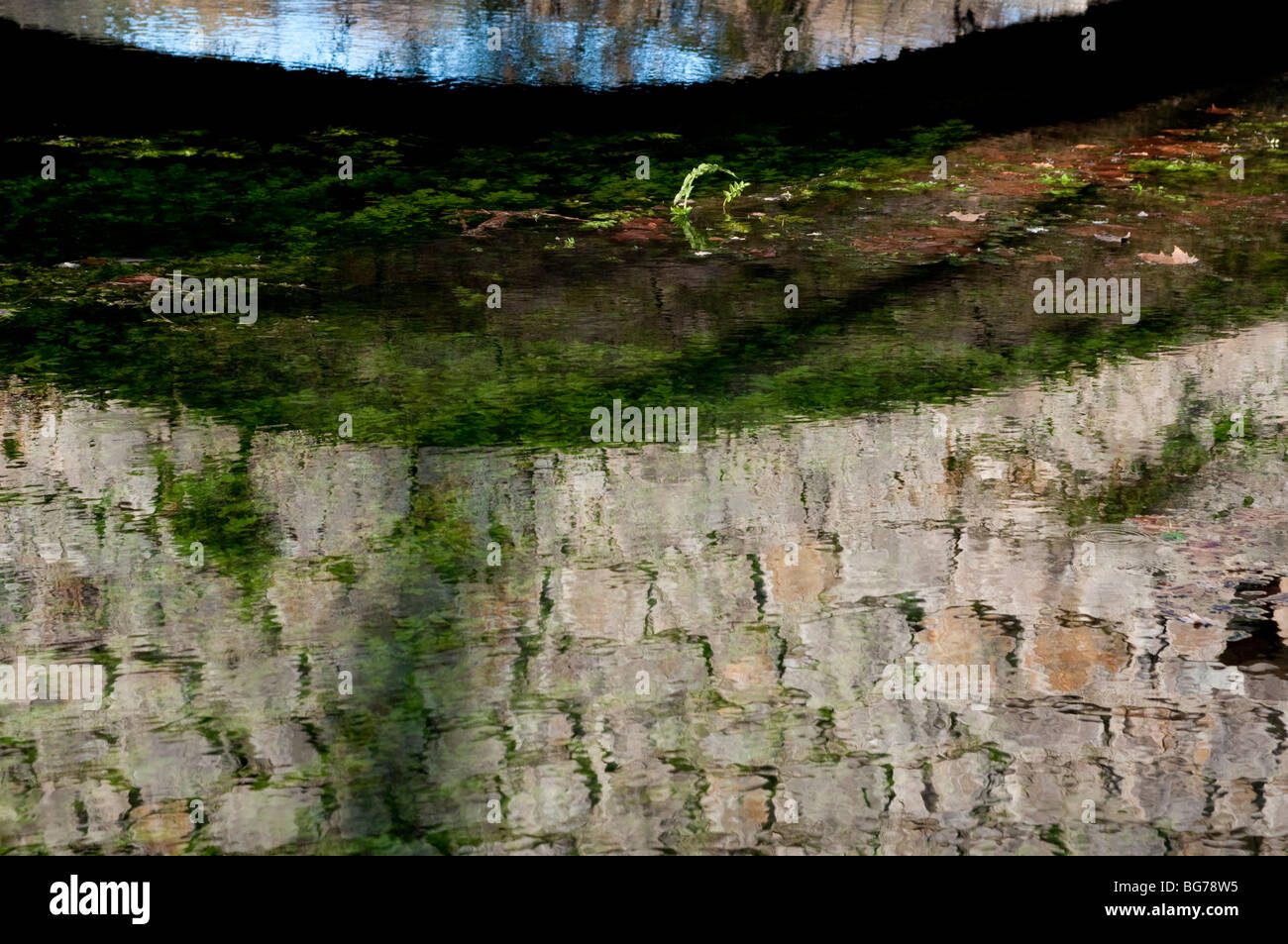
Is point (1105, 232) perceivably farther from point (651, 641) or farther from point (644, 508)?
point (651, 641)

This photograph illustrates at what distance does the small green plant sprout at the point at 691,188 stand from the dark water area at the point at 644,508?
0.04 m

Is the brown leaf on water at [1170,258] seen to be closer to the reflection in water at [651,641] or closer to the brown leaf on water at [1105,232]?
the brown leaf on water at [1105,232]

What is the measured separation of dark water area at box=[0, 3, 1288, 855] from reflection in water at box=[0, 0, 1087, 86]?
1072mm

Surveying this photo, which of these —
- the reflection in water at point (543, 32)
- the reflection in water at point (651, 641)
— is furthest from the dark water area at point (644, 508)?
the reflection in water at point (543, 32)

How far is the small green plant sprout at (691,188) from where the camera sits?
12.8 ft

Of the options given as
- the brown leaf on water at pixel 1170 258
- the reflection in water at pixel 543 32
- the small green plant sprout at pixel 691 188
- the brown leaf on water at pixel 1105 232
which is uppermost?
the reflection in water at pixel 543 32

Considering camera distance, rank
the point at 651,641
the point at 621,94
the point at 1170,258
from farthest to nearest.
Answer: the point at 621,94 < the point at 1170,258 < the point at 651,641

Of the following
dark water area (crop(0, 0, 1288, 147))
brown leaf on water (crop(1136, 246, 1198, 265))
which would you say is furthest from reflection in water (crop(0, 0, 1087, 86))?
brown leaf on water (crop(1136, 246, 1198, 265))

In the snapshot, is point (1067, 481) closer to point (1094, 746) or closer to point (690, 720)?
point (1094, 746)

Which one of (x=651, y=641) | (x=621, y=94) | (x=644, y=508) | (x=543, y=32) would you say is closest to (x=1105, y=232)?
(x=644, y=508)

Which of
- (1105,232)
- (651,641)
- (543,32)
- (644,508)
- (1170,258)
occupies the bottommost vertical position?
(651,641)

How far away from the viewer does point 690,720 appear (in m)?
1.81

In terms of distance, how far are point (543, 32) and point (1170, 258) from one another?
2.94m

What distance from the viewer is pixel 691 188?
4051mm
